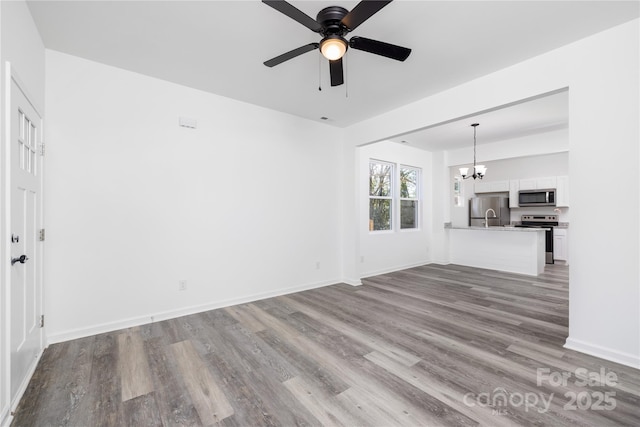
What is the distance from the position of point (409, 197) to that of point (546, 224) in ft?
12.4

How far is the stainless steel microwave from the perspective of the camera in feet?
22.5

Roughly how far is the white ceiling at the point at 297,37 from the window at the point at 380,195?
2.37 m

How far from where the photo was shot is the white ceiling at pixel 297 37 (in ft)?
6.97

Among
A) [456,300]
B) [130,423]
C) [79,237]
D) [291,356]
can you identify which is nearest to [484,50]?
[456,300]

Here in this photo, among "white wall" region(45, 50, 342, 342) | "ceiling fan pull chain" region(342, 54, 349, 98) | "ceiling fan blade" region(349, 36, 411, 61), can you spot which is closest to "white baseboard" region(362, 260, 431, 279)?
"white wall" region(45, 50, 342, 342)

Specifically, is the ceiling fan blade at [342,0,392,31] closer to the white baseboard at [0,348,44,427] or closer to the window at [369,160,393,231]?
the white baseboard at [0,348,44,427]

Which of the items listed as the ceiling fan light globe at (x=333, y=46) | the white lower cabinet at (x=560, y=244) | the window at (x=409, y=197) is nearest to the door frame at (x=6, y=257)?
the ceiling fan light globe at (x=333, y=46)

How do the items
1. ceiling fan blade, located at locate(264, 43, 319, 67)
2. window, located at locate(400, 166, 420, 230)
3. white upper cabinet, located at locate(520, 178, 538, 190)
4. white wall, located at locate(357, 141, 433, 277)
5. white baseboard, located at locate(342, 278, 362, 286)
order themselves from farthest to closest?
white upper cabinet, located at locate(520, 178, 538, 190)
window, located at locate(400, 166, 420, 230)
white wall, located at locate(357, 141, 433, 277)
white baseboard, located at locate(342, 278, 362, 286)
ceiling fan blade, located at locate(264, 43, 319, 67)

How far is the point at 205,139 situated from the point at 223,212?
95 cm

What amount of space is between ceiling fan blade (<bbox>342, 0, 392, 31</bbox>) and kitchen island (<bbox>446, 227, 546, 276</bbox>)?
540 cm

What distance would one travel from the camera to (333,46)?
6.58ft

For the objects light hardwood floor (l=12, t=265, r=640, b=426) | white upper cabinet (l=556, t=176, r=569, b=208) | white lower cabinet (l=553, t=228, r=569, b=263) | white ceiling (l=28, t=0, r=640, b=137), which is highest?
white ceiling (l=28, t=0, r=640, b=137)

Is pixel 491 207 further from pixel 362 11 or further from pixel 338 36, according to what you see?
pixel 362 11

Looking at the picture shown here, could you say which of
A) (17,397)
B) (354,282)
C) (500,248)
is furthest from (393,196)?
(17,397)
